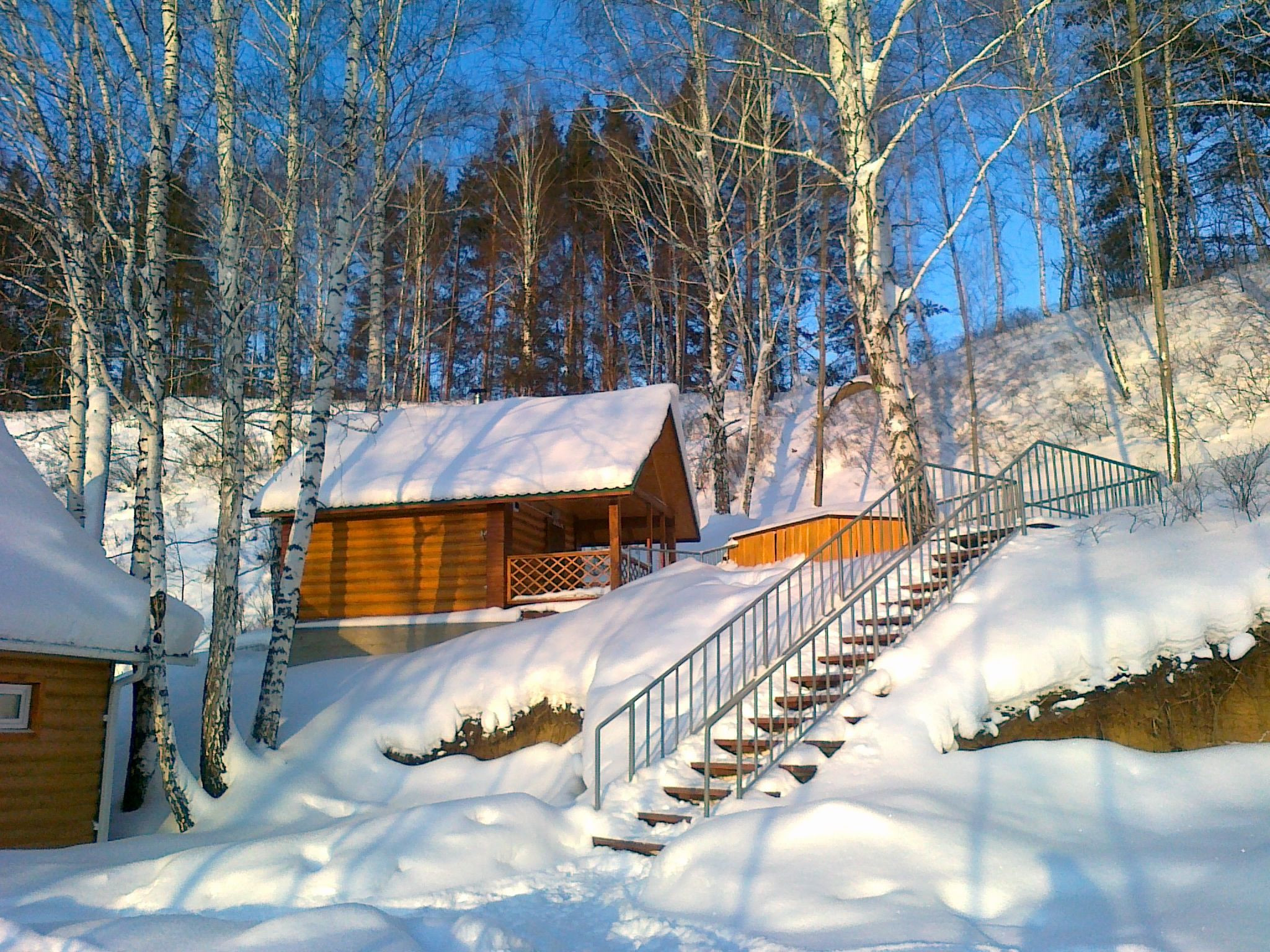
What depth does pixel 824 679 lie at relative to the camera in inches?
316

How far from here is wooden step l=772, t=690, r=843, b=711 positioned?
25.1 feet

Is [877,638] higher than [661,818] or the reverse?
higher

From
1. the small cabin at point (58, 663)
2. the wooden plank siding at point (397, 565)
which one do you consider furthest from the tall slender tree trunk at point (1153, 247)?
the small cabin at point (58, 663)

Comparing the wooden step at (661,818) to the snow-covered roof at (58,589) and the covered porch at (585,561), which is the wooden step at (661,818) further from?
the covered porch at (585,561)

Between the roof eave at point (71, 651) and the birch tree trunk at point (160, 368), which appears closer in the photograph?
the roof eave at point (71, 651)

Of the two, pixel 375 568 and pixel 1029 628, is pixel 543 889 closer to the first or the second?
pixel 1029 628

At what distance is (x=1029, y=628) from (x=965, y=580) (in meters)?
1.32

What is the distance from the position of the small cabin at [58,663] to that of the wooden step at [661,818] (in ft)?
18.8

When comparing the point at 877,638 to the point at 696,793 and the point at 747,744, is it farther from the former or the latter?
the point at 696,793

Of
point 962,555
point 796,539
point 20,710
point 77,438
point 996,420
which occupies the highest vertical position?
point 996,420

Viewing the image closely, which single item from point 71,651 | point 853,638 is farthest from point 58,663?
point 853,638

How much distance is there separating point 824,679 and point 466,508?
8.45 metres

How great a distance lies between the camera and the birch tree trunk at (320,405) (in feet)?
33.3

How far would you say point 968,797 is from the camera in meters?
6.07
